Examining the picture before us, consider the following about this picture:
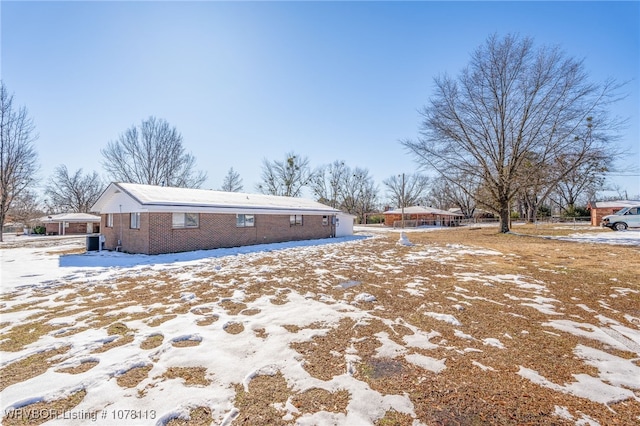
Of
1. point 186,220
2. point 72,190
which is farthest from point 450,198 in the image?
point 72,190

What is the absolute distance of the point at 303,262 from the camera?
33.6 ft

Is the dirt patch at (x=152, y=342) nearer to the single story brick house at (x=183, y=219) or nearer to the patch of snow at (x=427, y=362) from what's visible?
the patch of snow at (x=427, y=362)

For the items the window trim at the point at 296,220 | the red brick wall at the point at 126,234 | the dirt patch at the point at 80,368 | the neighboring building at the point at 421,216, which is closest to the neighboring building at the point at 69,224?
the red brick wall at the point at 126,234

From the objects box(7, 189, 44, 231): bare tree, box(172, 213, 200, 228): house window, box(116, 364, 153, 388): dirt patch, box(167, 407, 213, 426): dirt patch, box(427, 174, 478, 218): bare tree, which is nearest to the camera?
box(167, 407, 213, 426): dirt patch

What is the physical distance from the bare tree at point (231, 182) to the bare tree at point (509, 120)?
30018 millimetres

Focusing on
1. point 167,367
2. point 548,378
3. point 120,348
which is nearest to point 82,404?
point 167,367

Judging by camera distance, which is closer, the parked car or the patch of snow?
the patch of snow

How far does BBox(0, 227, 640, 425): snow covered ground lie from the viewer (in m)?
2.47

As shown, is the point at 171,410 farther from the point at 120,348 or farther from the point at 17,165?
the point at 17,165

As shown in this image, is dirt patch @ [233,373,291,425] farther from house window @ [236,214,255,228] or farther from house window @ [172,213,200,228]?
house window @ [236,214,255,228]

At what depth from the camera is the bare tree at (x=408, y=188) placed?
185ft

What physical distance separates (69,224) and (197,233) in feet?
93.0

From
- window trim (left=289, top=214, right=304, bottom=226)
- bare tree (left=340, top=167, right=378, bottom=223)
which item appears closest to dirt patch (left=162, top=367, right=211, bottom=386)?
window trim (left=289, top=214, right=304, bottom=226)

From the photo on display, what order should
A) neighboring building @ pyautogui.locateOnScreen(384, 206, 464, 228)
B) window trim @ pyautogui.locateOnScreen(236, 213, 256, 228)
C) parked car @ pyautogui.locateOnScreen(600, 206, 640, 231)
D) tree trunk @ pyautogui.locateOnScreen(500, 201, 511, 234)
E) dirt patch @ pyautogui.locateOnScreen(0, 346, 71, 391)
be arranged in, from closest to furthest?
dirt patch @ pyautogui.locateOnScreen(0, 346, 71, 391) < window trim @ pyautogui.locateOnScreen(236, 213, 256, 228) < parked car @ pyautogui.locateOnScreen(600, 206, 640, 231) < tree trunk @ pyautogui.locateOnScreen(500, 201, 511, 234) < neighboring building @ pyautogui.locateOnScreen(384, 206, 464, 228)
